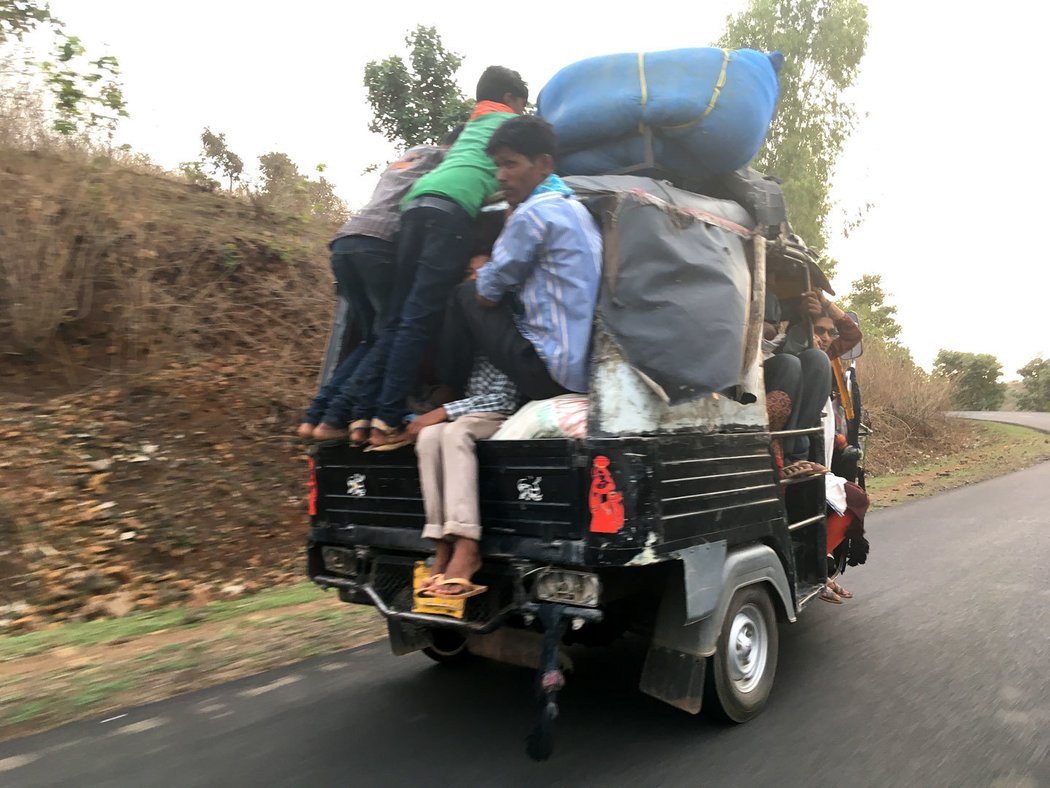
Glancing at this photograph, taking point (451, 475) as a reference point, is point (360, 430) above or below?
above

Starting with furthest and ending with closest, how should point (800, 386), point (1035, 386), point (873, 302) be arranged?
point (1035, 386) → point (873, 302) → point (800, 386)

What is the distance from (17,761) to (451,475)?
79.6 inches

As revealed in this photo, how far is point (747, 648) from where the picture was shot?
3354mm

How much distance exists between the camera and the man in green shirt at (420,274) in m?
3.16

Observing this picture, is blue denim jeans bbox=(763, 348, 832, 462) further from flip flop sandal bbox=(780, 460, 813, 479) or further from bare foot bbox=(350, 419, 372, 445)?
bare foot bbox=(350, 419, 372, 445)

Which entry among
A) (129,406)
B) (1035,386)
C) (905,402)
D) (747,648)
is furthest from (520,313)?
(1035,386)

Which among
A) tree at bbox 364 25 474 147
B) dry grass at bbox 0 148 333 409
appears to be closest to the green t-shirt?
dry grass at bbox 0 148 333 409

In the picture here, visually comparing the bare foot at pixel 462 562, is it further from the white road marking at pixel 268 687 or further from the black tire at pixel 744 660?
the white road marking at pixel 268 687

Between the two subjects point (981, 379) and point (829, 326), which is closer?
point (829, 326)

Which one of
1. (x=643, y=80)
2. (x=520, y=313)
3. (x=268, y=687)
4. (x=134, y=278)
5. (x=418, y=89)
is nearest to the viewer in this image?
(x=520, y=313)

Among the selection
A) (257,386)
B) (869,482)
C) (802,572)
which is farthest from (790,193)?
(802,572)

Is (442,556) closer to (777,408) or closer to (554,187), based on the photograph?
(554,187)

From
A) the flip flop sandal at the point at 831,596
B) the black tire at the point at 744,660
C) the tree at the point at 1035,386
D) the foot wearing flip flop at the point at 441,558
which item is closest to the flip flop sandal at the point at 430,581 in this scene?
the foot wearing flip flop at the point at 441,558

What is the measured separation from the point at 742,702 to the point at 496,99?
302 centimetres
